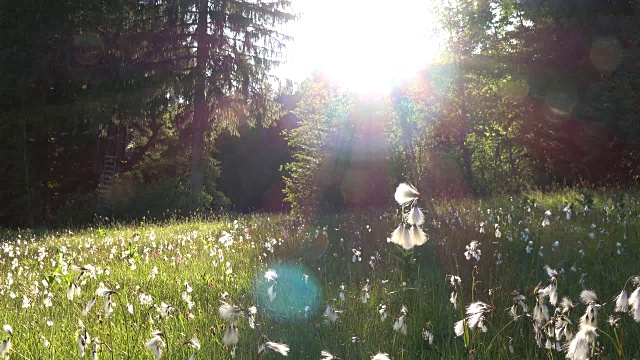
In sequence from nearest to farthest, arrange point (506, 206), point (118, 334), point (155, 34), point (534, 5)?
1. point (118, 334)
2. point (506, 206)
3. point (534, 5)
4. point (155, 34)

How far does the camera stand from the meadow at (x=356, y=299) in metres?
2.44

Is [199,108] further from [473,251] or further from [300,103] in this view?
[473,251]

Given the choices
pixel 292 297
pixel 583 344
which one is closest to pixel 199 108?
pixel 292 297

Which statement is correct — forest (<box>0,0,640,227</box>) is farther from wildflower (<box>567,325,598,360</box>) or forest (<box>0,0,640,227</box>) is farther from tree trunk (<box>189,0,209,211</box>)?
wildflower (<box>567,325,598,360</box>)

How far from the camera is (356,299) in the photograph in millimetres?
3938

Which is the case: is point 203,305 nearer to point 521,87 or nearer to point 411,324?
point 411,324

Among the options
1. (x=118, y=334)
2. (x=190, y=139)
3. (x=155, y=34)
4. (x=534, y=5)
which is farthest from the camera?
(x=190, y=139)

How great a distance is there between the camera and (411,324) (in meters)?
3.39

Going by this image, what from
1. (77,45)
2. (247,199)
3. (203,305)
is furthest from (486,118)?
(247,199)

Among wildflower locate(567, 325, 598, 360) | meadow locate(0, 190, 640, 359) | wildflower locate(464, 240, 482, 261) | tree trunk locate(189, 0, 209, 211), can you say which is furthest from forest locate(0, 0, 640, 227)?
wildflower locate(567, 325, 598, 360)

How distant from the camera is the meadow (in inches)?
96.0

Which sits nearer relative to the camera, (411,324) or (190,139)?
(411,324)

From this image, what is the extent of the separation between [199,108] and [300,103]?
6616mm

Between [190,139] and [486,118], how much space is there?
48.7ft
